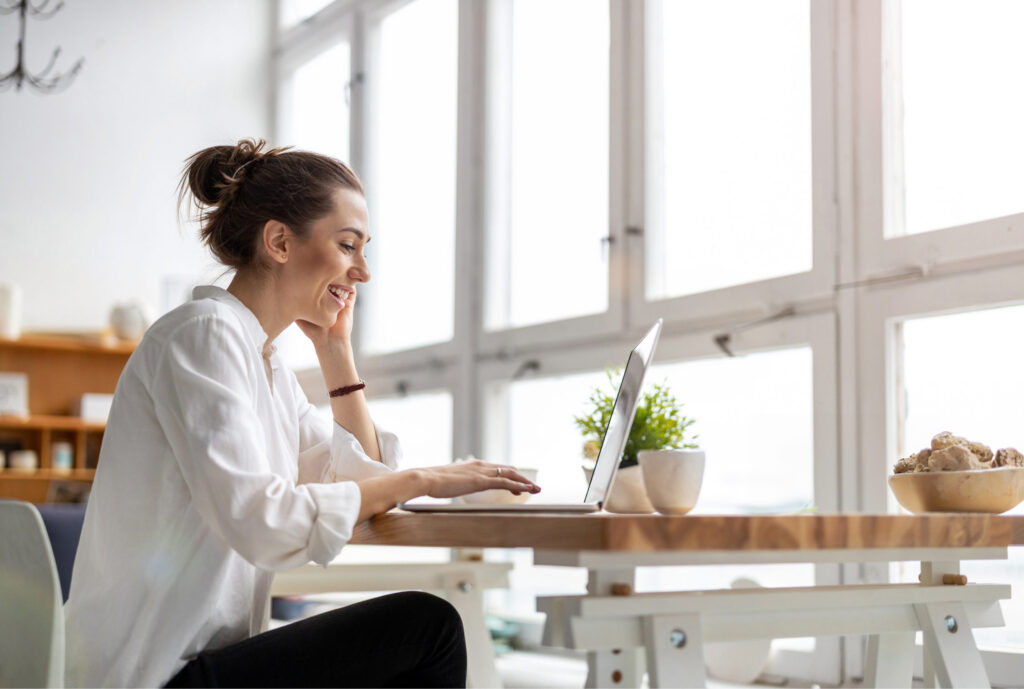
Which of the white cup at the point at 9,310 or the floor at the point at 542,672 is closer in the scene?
the floor at the point at 542,672

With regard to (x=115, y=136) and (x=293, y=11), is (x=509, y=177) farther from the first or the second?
(x=115, y=136)

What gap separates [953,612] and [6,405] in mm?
4053

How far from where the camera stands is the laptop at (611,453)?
4.62ft

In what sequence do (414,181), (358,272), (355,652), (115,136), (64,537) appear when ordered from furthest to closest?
(115,136) < (414,181) < (64,537) < (358,272) < (355,652)

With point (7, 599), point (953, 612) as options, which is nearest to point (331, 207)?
point (7, 599)

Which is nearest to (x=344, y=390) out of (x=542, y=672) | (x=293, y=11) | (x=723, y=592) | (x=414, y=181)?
(x=723, y=592)

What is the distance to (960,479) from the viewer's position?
1.54 meters

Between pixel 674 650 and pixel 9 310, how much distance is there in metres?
3.91

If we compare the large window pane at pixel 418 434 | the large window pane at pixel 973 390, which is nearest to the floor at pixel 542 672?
the large window pane at pixel 418 434

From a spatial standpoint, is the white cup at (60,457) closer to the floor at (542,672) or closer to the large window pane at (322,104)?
the large window pane at (322,104)

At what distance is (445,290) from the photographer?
3.78 meters

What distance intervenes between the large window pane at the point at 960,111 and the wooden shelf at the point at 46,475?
3443mm

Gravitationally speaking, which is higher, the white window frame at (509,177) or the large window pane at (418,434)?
the white window frame at (509,177)

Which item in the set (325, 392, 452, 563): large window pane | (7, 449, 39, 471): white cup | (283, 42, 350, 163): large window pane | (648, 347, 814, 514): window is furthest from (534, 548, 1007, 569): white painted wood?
(7, 449, 39, 471): white cup
